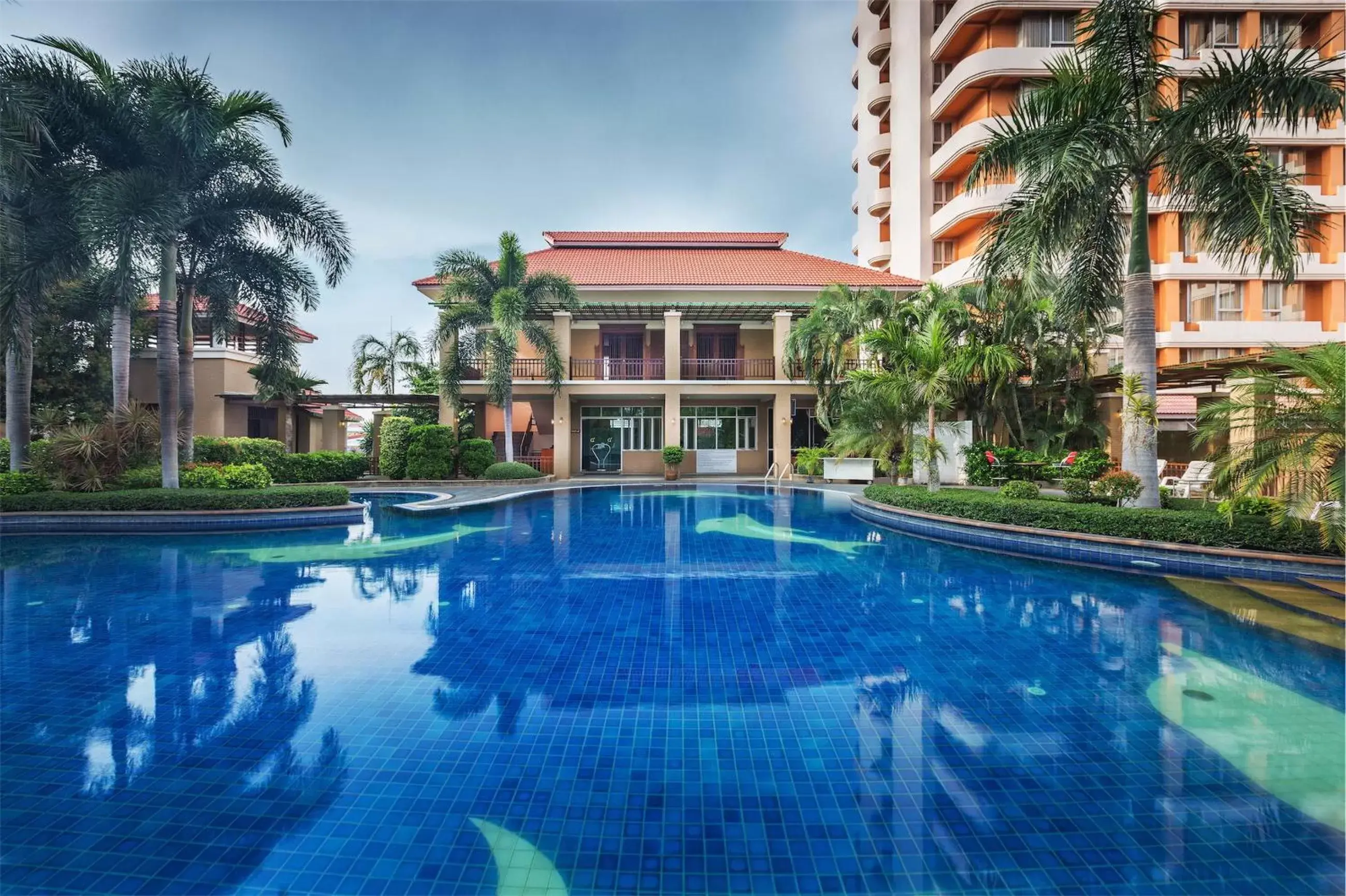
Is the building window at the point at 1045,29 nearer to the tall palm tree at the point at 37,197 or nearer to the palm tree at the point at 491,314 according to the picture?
the palm tree at the point at 491,314

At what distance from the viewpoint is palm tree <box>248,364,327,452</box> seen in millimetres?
15234

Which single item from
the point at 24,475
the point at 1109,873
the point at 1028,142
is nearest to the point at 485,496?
the point at 24,475

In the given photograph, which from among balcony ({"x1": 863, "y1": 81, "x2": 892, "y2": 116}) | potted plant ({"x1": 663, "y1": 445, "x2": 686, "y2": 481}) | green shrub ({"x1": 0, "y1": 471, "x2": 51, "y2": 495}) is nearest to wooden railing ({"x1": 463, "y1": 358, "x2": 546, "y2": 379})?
potted plant ({"x1": 663, "y1": 445, "x2": 686, "y2": 481})

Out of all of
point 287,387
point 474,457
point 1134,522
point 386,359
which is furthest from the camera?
point 386,359

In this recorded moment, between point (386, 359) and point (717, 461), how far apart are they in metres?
17.6

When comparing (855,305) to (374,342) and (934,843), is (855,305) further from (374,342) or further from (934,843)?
(374,342)

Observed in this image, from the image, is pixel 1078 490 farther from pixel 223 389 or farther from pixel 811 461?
pixel 223 389

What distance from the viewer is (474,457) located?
804 inches

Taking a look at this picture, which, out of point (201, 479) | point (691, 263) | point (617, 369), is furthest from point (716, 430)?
point (201, 479)

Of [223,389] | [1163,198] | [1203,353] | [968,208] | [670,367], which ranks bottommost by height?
[223,389]

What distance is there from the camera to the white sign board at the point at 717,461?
2455cm

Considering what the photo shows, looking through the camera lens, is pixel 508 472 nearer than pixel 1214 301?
Yes

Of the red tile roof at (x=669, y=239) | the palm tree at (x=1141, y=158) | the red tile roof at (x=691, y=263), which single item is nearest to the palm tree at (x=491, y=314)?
the red tile roof at (x=691, y=263)

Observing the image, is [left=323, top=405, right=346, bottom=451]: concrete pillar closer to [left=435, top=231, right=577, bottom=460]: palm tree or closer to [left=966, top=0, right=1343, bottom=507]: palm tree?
[left=435, top=231, right=577, bottom=460]: palm tree
